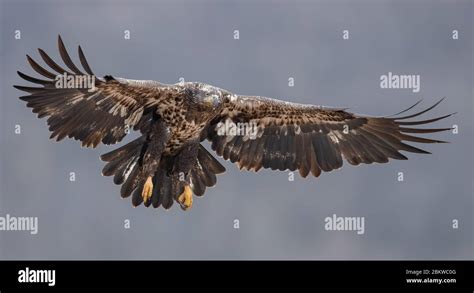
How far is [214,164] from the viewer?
840 inches

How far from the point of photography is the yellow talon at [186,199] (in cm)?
2069

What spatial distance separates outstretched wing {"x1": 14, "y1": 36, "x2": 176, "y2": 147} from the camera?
1925cm

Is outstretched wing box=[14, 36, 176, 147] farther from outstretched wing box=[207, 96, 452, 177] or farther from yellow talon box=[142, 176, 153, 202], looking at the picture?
outstretched wing box=[207, 96, 452, 177]

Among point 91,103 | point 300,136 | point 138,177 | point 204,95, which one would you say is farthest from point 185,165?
point 300,136

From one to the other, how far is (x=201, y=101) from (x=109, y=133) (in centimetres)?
183

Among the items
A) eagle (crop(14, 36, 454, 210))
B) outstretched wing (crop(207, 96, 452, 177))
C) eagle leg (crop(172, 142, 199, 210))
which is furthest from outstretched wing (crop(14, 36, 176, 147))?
outstretched wing (crop(207, 96, 452, 177))

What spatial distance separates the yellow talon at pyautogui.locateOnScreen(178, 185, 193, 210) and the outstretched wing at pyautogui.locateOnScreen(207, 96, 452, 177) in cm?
137

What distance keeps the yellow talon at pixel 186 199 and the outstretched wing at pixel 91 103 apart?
5.02 feet

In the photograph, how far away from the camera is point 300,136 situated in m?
21.9

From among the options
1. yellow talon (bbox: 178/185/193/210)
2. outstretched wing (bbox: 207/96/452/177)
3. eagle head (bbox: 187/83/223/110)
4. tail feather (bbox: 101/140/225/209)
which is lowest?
yellow talon (bbox: 178/185/193/210)

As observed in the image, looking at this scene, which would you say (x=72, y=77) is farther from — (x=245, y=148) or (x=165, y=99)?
(x=245, y=148)

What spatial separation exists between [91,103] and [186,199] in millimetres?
2641

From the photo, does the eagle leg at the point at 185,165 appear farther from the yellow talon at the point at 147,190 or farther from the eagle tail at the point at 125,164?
the eagle tail at the point at 125,164
